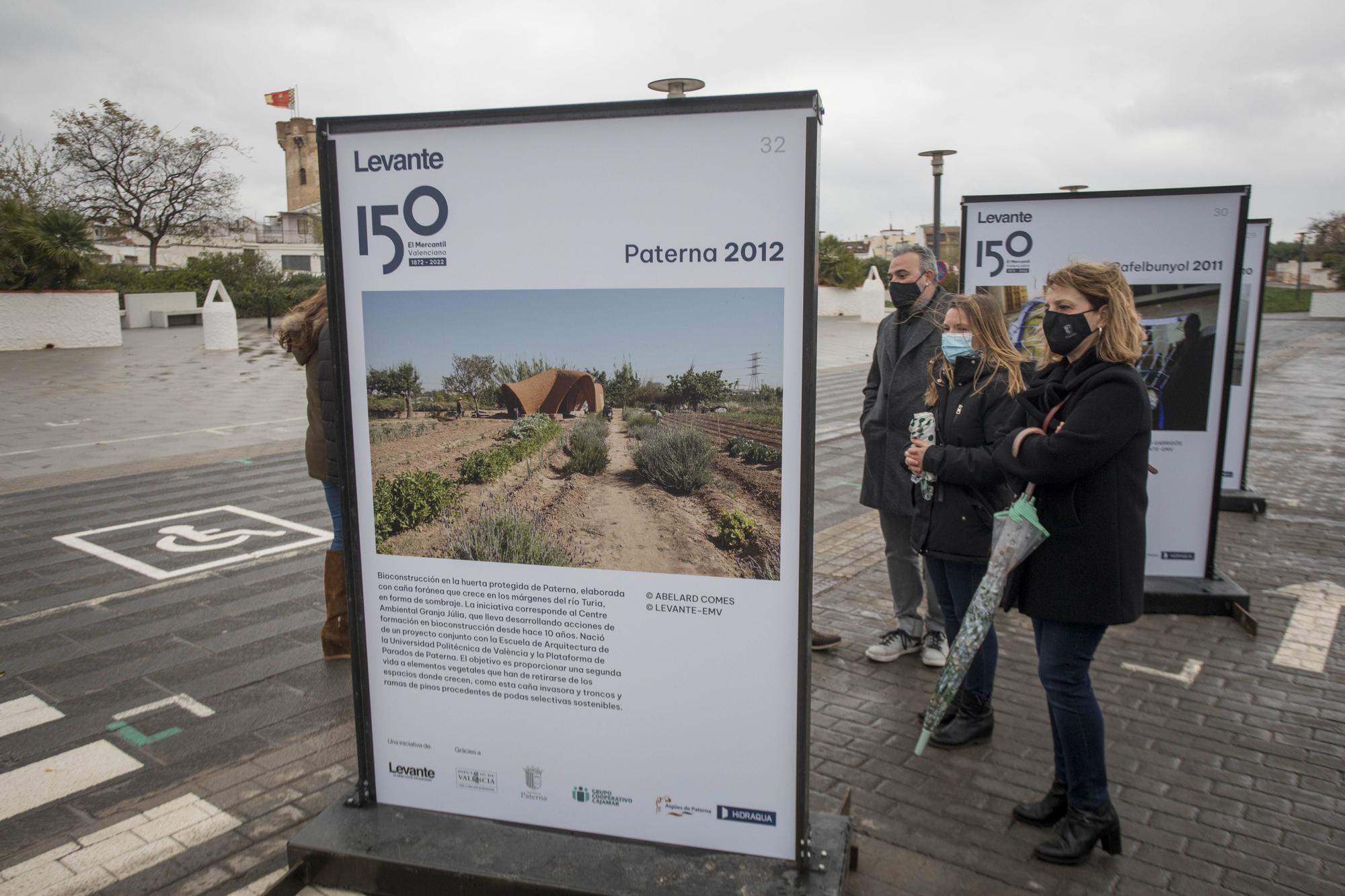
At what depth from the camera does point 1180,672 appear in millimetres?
5164

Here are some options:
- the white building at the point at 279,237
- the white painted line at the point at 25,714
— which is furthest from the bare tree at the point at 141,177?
the white painted line at the point at 25,714

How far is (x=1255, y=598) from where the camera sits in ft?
21.1

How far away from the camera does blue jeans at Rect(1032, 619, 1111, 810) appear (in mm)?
3373

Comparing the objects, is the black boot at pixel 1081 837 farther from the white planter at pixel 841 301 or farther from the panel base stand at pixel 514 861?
the white planter at pixel 841 301

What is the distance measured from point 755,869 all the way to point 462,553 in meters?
1.31

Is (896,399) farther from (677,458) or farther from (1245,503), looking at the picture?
(1245,503)

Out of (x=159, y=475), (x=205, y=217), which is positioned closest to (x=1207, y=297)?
(x=159, y=475)

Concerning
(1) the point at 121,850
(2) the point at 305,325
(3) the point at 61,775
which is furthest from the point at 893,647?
(3) the point at 61,775

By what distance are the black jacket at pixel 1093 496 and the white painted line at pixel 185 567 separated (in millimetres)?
6053

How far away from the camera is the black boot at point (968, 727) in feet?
14.2

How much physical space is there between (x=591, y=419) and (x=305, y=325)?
8.57ft

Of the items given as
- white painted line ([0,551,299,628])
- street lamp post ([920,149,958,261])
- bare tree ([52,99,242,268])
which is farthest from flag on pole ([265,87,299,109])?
white painted line ([0,551,299,628])

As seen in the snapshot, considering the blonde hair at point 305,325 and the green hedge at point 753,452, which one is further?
the blonde hair at point 305,325

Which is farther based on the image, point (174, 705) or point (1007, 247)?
point (1007, 247)
